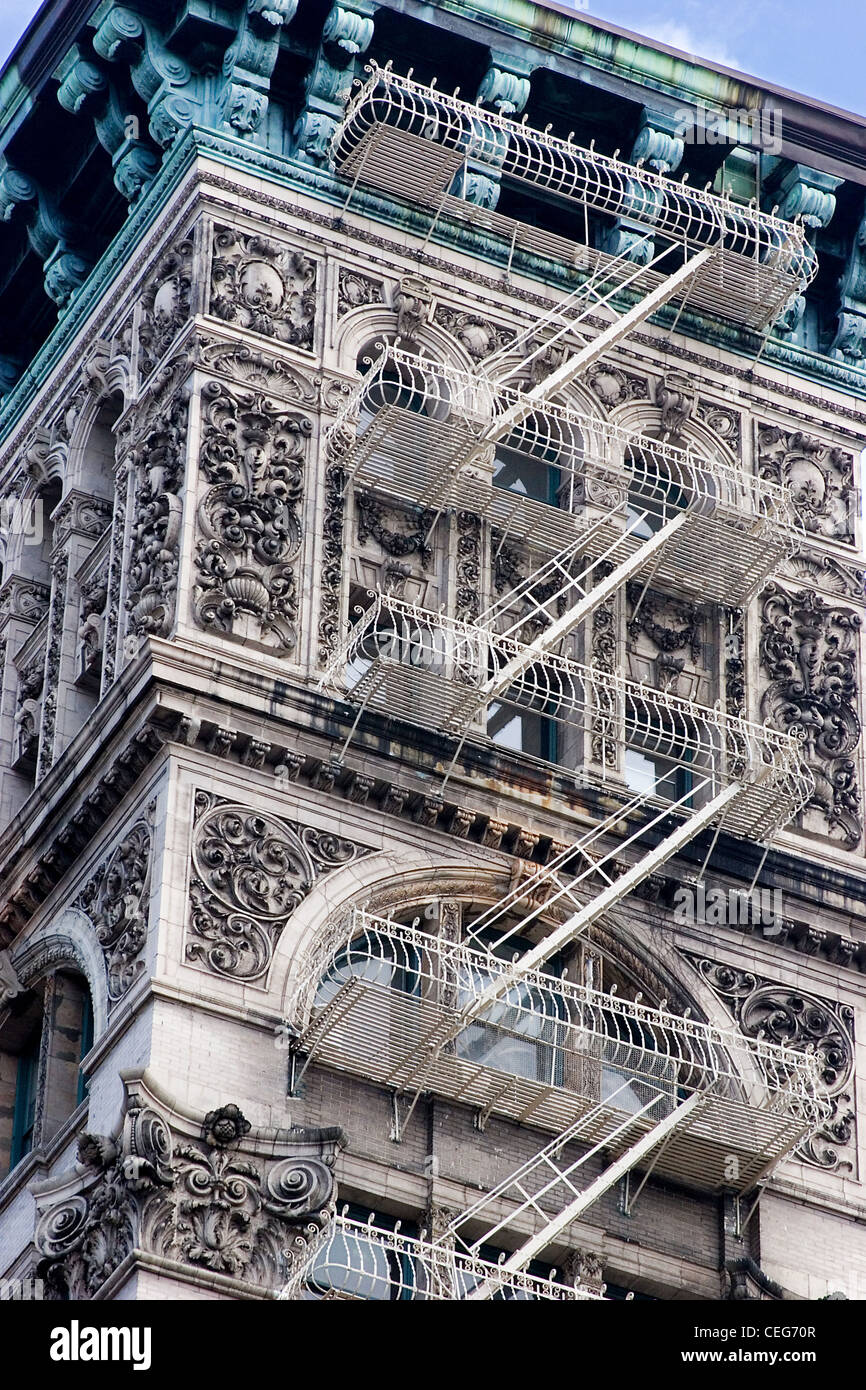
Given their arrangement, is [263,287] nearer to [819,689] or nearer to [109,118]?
[109,118]

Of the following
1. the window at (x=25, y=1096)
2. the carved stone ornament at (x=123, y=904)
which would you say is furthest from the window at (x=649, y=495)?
the window at (x=25, y=1096)

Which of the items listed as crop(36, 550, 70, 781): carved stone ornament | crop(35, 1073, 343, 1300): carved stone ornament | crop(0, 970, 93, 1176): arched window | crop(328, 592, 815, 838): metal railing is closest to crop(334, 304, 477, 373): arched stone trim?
crop(328, 592, 815, 838): metal railing

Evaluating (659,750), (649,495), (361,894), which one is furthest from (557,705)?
(361,894)

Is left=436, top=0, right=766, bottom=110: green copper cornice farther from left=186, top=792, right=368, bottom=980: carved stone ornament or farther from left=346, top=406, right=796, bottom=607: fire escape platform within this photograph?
left=186, top=792, right=368, bottom=980: carved stone ornament

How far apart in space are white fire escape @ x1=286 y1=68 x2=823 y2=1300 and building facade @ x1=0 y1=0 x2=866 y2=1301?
0.28 ft

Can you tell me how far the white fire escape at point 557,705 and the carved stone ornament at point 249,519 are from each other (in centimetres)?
79

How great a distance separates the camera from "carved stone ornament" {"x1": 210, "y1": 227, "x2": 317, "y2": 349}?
56.5 metres

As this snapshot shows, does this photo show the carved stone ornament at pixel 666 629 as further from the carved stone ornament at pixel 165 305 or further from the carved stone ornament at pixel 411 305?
the carved stone ornament at pixel 165 305

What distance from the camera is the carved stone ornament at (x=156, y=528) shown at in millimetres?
53875

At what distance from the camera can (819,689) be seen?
188 ft
